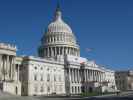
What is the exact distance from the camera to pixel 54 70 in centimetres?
12925

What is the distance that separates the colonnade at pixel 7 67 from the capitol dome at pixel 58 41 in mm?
51141

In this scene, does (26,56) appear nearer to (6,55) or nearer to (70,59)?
(6,55)

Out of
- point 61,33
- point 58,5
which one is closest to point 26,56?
point 61,33

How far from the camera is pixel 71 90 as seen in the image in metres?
135

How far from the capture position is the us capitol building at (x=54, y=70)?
100387mm

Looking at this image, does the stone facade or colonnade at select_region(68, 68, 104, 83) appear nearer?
colonnade at select_region(68, 68, 104, 83)

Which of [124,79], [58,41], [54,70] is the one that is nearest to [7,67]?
[54,70]

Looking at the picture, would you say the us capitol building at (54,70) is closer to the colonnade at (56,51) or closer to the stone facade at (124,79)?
the colonnade at (56,51)

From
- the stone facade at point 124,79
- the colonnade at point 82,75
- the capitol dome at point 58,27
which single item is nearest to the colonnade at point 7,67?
the colonnade at point 82,75

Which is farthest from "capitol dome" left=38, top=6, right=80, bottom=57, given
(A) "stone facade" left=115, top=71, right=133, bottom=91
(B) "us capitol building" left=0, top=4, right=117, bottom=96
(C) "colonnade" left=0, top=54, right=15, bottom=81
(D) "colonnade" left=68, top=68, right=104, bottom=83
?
(C) "colonnade" left=0, top=54, right=15, bottom=81

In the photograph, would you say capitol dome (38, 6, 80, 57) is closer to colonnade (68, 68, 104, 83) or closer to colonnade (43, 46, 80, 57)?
colonnade (43, 46, 80, 57)

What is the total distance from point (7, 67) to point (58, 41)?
57.9 metres

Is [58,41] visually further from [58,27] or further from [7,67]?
[7,67]

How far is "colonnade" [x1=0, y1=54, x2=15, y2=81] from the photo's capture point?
98.0 m
